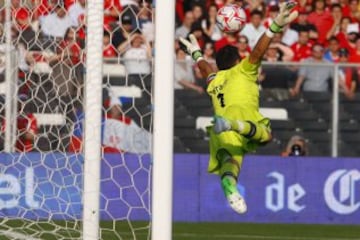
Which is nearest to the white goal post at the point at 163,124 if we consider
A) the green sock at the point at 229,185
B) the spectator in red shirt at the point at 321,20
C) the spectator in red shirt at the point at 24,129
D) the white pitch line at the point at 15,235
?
the green sock at the point at 229,185

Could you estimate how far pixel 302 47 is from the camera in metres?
17.2

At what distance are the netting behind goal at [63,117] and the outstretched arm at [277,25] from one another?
959 mm

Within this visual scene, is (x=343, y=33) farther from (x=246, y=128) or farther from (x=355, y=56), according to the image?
(x=246, y=128)

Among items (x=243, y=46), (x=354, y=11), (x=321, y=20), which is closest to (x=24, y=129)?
(x=243, y=46)

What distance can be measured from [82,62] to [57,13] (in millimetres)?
1504

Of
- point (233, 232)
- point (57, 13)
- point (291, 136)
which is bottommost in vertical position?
point (233, 232)

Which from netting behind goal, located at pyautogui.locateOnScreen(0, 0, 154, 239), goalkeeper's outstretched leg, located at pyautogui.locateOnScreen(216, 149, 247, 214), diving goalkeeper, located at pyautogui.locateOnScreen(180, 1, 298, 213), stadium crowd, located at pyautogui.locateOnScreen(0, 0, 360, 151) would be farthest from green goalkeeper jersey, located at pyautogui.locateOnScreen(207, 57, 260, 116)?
stadium crowd, located at pyautogui.locateOnScreen(0, 0, 360, 151)

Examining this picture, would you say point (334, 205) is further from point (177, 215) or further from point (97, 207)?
point (97, 207)

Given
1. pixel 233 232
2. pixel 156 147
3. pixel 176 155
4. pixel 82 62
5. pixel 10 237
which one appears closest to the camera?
pixel 156 147

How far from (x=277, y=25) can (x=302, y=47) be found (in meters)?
7.02

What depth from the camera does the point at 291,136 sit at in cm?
1526

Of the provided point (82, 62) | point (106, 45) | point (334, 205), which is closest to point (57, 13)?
point (106, 45)

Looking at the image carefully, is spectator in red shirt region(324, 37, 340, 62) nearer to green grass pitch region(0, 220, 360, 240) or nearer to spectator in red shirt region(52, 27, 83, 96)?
green grass pitch region(0, 220, 360, 240)

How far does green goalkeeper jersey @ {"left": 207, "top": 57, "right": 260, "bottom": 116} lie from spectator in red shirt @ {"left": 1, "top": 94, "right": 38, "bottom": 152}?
6.53 ft
